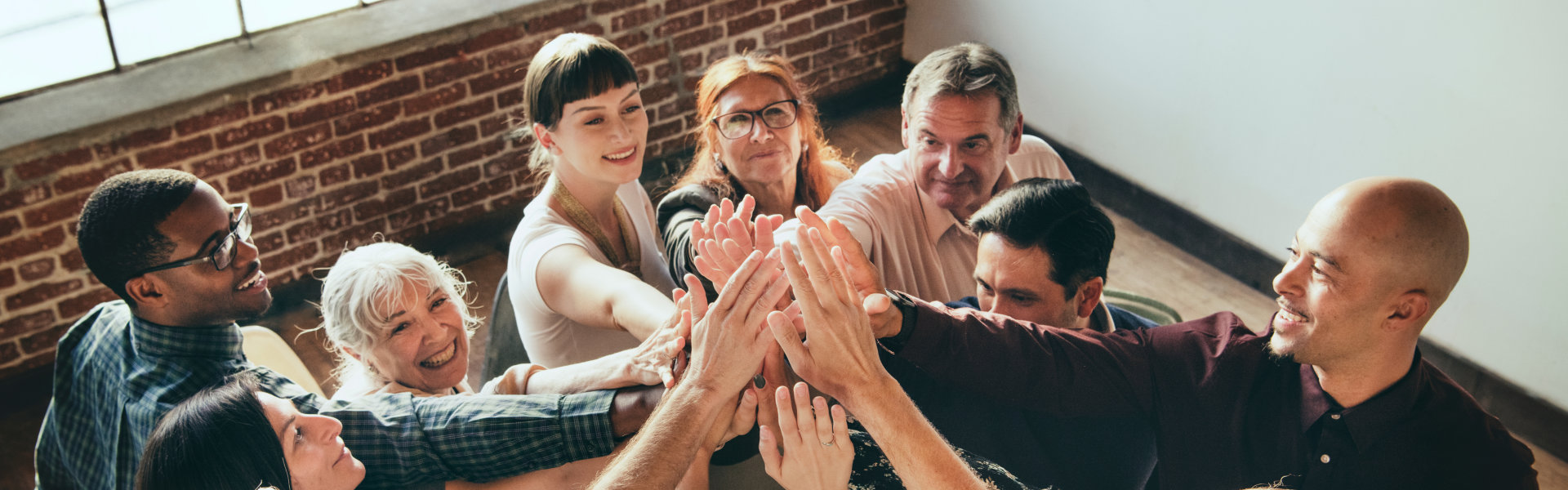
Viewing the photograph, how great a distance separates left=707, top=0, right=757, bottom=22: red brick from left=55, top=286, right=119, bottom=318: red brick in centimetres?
271

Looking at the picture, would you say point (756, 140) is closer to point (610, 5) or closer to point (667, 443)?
point (667, 443)

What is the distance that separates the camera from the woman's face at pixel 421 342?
2.48m

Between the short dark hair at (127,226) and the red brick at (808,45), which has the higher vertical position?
the short dark hair at (127,226)

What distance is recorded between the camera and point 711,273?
214cm

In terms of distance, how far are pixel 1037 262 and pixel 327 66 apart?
10.3 ft

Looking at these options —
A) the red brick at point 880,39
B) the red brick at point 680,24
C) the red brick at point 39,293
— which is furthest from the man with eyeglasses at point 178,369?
the red brick at point 880,39

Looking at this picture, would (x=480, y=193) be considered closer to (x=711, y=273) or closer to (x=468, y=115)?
(x=468, y=115)

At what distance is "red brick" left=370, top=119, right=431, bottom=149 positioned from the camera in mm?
4676

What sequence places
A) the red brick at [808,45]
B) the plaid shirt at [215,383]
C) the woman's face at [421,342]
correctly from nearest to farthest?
the plaid shirt at [215,383] → the woman's face at [421,342] → the red brick at [808,45]

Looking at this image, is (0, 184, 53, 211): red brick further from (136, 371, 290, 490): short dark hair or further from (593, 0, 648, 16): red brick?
(136, 371, 290, 490): short dark hair

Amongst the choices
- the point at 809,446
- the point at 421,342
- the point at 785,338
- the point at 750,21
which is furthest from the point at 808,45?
the point at 809,446

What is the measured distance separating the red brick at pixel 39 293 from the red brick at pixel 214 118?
2.24 ft

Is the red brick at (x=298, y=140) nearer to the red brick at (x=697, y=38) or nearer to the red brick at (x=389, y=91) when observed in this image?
the red brick at (x=389, y=91)

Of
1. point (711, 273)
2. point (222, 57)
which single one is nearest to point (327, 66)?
point (222, 57)
